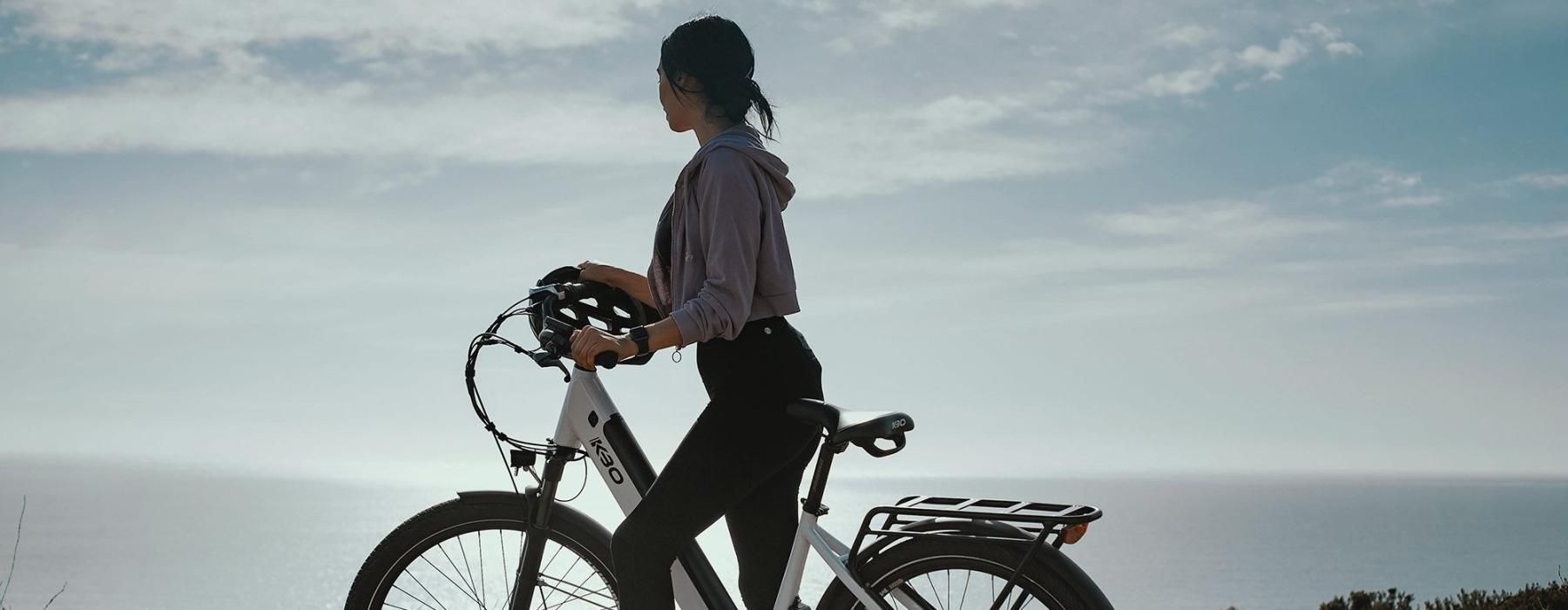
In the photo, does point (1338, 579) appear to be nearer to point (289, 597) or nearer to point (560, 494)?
point (289, 597)

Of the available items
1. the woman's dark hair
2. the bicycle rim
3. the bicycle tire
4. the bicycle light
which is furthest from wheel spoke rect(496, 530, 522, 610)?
the bicycle light

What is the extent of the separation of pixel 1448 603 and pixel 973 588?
6357mm

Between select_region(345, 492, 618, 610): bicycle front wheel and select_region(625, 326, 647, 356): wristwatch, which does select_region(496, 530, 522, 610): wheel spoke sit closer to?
select_region(345, 492, 618, 610): bicycle front wheel

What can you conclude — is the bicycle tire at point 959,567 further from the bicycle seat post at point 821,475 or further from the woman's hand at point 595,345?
the woman's hand at point 595,345

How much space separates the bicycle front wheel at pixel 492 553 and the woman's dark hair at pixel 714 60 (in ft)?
4.14

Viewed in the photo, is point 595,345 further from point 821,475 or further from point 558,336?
point 821,475

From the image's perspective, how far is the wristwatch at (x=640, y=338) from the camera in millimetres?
3123

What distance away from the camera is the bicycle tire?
284cm

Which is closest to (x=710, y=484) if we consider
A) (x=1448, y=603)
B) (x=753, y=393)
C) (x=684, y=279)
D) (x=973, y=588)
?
(x=753, y=393)

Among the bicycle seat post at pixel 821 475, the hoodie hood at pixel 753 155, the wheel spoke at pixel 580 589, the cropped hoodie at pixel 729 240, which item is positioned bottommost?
the wheel spoke at pixel 580 589

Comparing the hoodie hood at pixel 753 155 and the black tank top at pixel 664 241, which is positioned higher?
the hoodie hood at pixel 753 155

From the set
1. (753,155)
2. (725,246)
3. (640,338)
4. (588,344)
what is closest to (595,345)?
(588,344)

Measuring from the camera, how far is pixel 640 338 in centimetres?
313

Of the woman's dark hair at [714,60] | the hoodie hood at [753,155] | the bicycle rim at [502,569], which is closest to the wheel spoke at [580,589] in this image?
the bicycle rim at [502,569]
